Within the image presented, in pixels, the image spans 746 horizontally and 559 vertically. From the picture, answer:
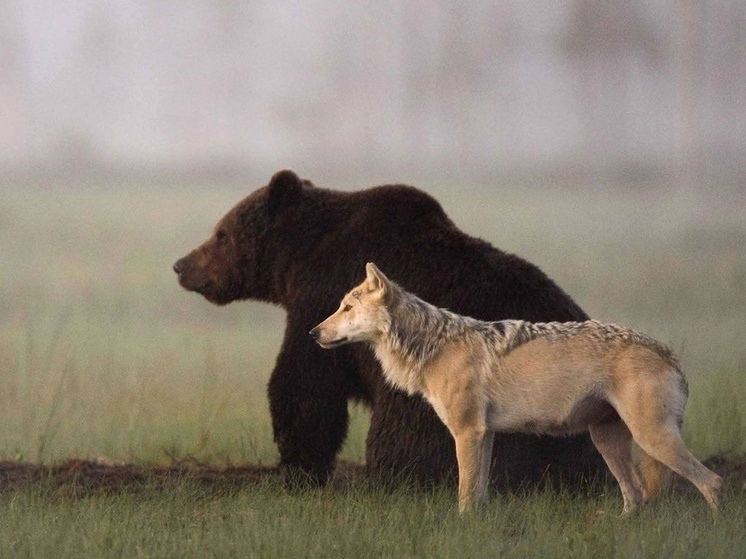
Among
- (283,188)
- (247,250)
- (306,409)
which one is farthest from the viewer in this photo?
(247,250)

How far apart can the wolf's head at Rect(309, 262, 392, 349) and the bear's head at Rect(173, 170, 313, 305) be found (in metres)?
1.55

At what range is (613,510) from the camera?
6523 millimetres

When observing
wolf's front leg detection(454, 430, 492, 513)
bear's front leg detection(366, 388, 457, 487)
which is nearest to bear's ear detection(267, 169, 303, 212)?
bear's front leg detection(366, 388, 457, 487)

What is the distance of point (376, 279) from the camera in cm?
637

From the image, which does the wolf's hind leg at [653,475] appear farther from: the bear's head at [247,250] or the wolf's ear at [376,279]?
the bear's head at [247,250]

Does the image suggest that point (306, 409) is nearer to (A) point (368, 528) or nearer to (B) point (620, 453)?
(A) point (368, 528)

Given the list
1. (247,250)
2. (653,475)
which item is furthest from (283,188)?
(653,475)

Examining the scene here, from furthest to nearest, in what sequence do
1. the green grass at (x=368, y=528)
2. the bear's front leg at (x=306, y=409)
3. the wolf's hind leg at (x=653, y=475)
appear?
1. the bear's front leg at (x=306, y=409)
2. the wolf's hind leg at (x=653, y=475)
3. the green grass at (x=368, y=528)

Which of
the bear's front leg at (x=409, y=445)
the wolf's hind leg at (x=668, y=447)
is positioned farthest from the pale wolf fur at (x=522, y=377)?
the bear's front leg at (x=409, y=445)

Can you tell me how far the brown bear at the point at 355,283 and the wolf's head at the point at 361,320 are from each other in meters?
0.77

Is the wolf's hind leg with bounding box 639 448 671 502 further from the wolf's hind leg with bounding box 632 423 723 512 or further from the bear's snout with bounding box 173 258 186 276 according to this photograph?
the bear's snout with bounding box 173 258 186 276

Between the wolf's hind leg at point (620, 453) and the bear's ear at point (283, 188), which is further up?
the bear's ear at point (283, 188)

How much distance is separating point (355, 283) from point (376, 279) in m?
1.11

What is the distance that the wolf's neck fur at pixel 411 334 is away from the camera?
6398 millimetres
